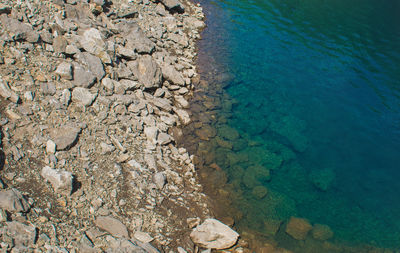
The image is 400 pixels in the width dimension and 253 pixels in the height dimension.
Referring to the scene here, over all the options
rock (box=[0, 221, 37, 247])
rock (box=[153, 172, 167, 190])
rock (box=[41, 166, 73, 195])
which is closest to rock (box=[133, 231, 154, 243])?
rock (box=[153, 172, 167, 190])

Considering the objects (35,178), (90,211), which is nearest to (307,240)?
(90,211)

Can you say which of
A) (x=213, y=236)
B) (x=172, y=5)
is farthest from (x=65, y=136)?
(x=172, y=5)

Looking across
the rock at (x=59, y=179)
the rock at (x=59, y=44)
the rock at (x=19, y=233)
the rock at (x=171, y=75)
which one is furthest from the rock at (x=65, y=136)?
the rock at (x=171, y=75)

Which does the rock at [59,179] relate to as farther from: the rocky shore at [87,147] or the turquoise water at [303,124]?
the turquoise water at [303,124]

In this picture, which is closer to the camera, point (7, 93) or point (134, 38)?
point (7, 93)

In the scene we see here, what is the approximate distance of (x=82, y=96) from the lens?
408 inches

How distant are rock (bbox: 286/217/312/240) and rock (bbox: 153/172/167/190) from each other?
501 cm

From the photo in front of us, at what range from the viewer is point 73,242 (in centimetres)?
694

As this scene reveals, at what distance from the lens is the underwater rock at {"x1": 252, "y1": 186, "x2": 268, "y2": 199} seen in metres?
11.3

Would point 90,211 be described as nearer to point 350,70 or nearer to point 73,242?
point 73,242

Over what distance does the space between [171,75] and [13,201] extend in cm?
970

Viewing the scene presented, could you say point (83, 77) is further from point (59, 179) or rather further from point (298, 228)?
point (298, 228)

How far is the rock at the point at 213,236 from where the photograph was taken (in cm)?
873

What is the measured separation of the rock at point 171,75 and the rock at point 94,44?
3329 millimetres
